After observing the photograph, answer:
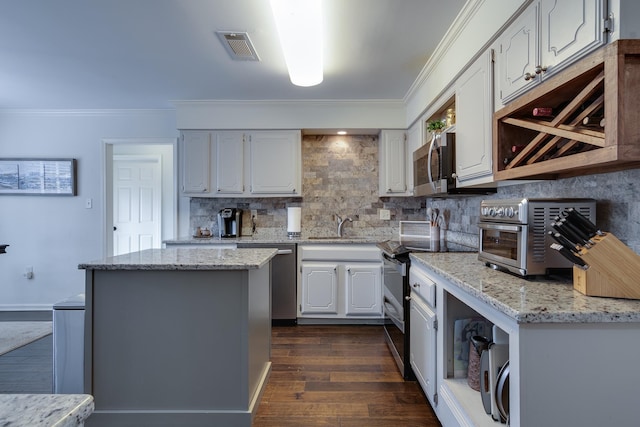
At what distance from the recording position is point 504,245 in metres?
1.49

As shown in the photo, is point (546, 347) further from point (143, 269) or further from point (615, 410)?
point (143, 269)

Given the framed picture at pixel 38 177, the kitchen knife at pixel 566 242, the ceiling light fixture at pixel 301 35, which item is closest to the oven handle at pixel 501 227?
the kitchen knife at pixel 566 242

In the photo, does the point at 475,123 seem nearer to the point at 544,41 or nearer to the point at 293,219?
the point at 544,41

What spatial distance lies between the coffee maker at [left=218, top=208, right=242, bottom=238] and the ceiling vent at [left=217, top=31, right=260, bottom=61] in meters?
1.70

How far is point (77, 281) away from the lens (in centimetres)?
392

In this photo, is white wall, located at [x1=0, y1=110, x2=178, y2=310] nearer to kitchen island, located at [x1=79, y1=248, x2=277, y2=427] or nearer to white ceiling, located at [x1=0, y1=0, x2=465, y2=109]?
white ceiling, located at [x1=0, y1=0, x2=465, y2=109]

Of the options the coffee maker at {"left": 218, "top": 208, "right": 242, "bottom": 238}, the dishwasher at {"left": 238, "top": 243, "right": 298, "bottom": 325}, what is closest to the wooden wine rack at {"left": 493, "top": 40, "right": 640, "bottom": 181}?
the dishwasher at {"left": 238, "top": 243, "right": 298, "bottom": 325}

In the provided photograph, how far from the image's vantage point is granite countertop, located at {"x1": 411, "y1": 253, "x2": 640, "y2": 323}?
3.06 feet

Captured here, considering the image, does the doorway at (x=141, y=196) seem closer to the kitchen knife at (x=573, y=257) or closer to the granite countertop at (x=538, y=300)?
the granite countertop at (x=538, y=300)

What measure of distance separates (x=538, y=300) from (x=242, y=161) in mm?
3142

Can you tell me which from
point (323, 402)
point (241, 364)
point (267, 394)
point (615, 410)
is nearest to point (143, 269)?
point (241, 364)

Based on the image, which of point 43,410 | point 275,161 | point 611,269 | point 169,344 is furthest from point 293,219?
point 43,410

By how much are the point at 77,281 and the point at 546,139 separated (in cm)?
473

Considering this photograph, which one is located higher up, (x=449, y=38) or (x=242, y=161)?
(x=449, y=38)
